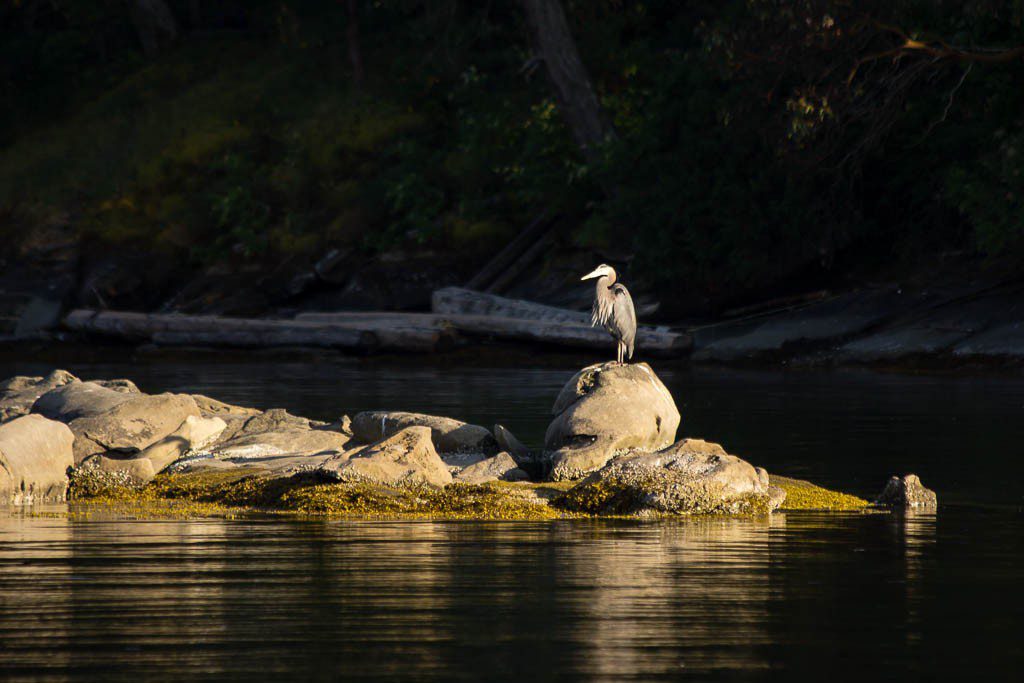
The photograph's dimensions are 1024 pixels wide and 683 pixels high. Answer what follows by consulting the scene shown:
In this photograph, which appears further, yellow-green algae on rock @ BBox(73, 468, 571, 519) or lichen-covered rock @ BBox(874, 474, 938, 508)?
lichen-covered rock @ BBox(874, 474, 938, 508)

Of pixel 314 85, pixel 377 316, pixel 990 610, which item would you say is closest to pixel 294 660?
pixel 990 610

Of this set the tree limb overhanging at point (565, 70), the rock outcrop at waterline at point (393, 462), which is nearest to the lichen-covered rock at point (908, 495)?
the rock outcrop at waterline at point (393, 462)

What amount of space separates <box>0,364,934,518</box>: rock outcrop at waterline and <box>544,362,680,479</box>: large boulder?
1cm

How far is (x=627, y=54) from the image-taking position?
114 ft

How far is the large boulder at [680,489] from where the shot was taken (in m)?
11.3

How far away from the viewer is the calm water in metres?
6.60

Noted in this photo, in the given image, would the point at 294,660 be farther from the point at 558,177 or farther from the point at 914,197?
the point at 558,177

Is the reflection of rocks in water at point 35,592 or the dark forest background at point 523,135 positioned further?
the dark forest background at point 523,135

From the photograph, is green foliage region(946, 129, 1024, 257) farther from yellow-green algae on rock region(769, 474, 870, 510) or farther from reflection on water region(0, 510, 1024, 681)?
reflection on water region(0, 510, 1024, 681)

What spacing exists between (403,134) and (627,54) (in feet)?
20.1

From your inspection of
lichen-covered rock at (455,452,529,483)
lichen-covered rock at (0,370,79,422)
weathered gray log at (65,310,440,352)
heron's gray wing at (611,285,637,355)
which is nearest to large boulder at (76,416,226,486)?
lichen-covered rock at (0,370,79,422)

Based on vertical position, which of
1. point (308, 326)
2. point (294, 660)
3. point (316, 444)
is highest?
point (308, 326)

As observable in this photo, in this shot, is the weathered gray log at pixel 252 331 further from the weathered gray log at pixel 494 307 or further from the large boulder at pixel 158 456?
the large boulder at pixel 158 456

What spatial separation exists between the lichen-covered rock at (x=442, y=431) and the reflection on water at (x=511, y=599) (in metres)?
3.35
